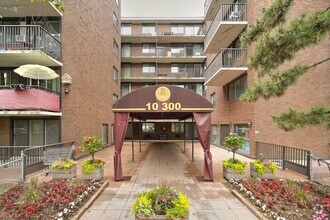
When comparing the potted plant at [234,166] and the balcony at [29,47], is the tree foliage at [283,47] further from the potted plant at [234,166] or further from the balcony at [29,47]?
the balcony at [29,47]

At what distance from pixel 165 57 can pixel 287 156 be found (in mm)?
19228

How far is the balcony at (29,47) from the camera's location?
984cm

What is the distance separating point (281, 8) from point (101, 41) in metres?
14.2

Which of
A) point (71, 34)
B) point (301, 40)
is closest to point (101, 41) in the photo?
point (71, 34)

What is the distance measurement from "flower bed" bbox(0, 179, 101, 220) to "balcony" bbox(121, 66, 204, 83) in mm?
20367

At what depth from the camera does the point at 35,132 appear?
1136cm

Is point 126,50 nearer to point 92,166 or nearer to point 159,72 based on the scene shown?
point 159,72

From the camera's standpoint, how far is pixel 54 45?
10.9 m

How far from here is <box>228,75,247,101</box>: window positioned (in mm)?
12795

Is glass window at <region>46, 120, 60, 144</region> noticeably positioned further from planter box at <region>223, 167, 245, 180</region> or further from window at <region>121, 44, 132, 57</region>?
window at <region>121, 44, 132, 57</region>

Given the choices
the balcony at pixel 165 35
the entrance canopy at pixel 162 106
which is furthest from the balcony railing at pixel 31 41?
the balcony at pixel 165 35

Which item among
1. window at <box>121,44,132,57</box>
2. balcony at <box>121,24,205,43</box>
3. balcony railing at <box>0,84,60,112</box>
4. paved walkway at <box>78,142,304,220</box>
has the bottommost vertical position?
paved walkway at <box>78,142,304,220</box>

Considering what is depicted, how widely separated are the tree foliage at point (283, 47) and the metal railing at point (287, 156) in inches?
123

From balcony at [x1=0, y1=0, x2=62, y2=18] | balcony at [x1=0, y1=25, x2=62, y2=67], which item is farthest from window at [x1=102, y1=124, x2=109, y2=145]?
balcony at [x1=0, y1=0, x2=62, y2=18]
